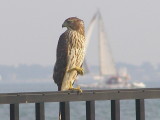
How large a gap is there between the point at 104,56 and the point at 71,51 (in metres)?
99.4

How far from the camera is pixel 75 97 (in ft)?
35.8

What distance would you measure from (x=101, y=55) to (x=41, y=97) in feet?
329

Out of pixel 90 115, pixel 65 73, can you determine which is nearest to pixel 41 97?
pixel 90 115

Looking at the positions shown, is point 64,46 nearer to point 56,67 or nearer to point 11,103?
point 56,67

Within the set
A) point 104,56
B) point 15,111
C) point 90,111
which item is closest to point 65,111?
point 90,111

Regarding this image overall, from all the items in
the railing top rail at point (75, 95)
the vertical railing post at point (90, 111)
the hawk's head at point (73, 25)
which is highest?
the hawk's head at point (73, 25)

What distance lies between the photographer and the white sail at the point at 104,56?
4345 inches

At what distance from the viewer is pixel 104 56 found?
11175 cm

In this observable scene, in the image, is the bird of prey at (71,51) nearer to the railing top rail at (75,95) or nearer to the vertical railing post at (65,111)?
the railing top rail at (75,95)

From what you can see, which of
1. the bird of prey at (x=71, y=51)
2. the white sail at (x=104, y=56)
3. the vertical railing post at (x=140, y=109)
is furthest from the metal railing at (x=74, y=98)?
the white sail at (x=104, y=56)

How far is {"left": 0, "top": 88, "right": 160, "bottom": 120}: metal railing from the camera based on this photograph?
33.5 feet

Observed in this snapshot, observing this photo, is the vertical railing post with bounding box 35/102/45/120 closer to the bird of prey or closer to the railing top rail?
the railing top rail

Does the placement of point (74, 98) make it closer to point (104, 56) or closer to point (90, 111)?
point (90, 111)

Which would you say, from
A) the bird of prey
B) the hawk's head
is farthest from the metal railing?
the hawk's head
